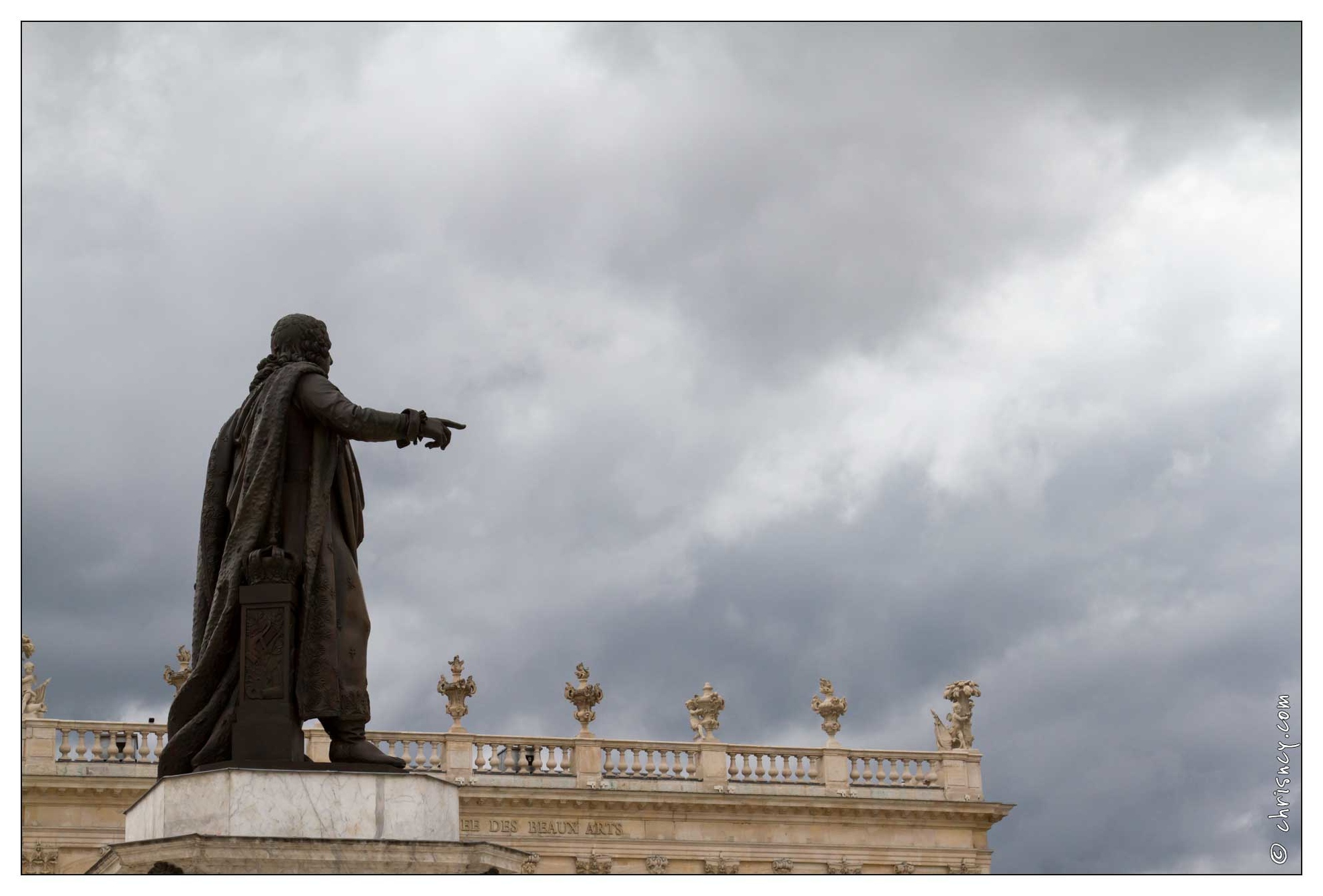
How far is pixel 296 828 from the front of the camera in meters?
8.35

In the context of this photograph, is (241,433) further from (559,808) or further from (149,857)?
(559,808)

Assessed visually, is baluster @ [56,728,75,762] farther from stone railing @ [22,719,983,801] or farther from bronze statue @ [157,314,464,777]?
bronze statue @ [157,314,464,777]

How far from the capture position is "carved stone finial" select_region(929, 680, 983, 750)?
1629 inches

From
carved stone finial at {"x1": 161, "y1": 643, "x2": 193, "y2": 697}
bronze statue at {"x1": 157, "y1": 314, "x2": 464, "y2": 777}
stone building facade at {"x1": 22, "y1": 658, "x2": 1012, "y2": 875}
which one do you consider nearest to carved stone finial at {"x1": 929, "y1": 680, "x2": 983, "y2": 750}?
stone building facade at {"x1": 22, "y1": 658, "x2": 1012, "y2": 875}

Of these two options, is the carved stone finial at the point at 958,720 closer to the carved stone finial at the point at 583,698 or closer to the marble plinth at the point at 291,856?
the carved stone finial at the point at 583,698

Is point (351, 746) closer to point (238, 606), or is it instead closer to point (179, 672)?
point (238, 606)

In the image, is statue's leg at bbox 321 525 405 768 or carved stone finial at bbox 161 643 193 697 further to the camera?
carved stone finial at bbox 161 643 193 697

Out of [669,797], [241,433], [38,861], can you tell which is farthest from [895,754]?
[241,433]

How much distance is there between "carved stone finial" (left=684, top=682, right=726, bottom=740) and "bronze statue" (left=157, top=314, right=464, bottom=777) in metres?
30.2

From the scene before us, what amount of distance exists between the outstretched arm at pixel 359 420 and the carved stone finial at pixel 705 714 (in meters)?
30.5

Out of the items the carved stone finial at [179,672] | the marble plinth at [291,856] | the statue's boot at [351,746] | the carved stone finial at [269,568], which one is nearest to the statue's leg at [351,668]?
the statue's boot at [351,746]

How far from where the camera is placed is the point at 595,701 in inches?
1505

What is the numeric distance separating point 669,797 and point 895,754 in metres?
5.67

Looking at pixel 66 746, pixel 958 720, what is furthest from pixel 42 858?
pixel 958 720
